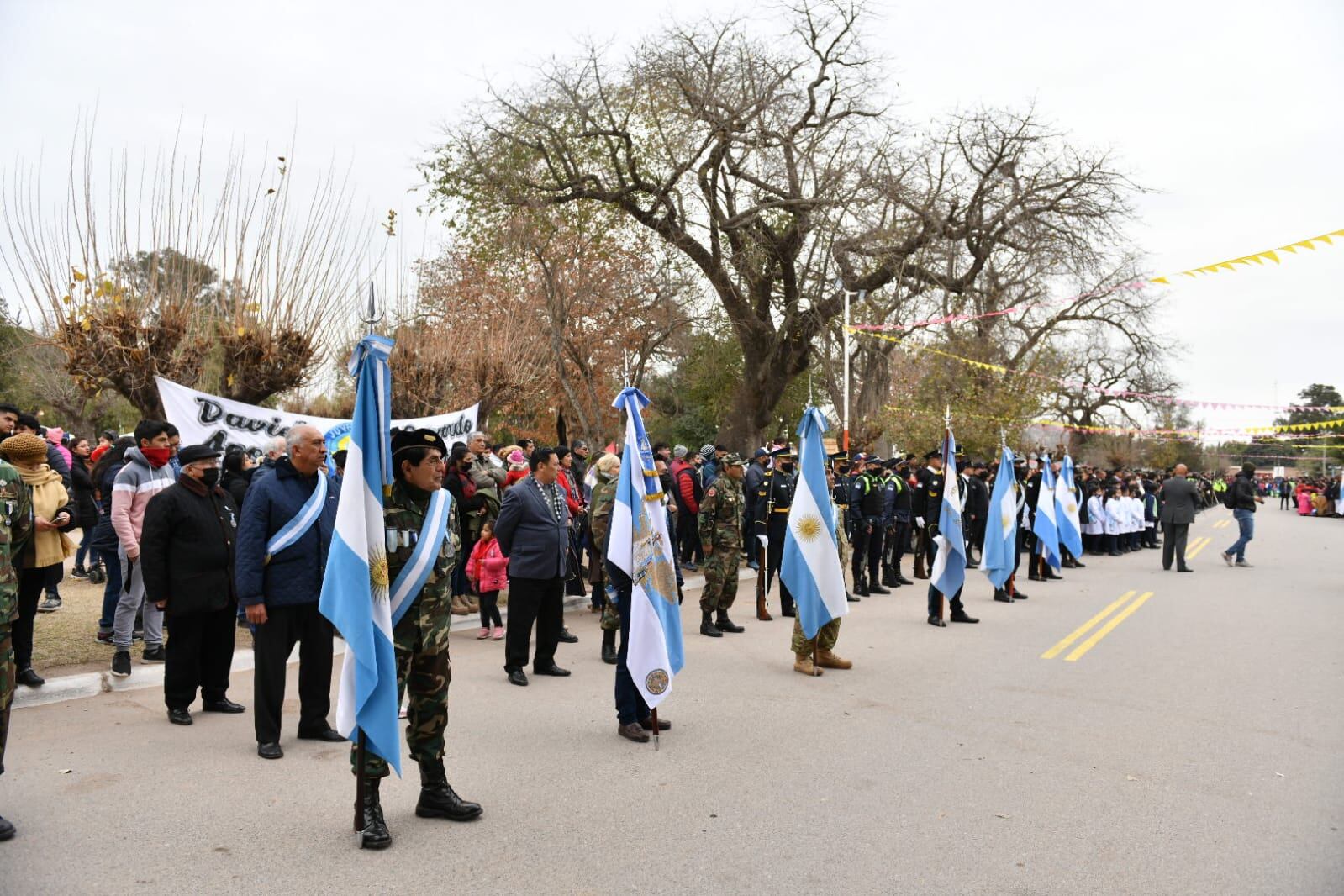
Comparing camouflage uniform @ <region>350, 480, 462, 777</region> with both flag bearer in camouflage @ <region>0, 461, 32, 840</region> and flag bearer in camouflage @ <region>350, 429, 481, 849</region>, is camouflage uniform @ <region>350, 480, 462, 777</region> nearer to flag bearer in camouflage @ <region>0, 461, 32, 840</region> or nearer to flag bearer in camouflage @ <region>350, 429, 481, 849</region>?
flag bearer in camouflage @ <region>350, 429, 481, 849</region>

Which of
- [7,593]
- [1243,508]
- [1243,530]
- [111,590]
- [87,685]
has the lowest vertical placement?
[87,685]

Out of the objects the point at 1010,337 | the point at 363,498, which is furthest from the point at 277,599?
the point at 1010,337

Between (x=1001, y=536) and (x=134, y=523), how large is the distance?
10100 millimetres

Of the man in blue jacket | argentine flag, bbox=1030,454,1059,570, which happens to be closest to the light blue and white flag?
argentine flag, bbox=1030,454,1059,570

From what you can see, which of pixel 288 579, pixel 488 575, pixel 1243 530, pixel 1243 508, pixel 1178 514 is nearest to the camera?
pixel 288 579

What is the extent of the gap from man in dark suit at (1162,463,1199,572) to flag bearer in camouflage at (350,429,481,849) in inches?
661

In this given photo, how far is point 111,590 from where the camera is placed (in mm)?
8828

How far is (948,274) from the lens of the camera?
26.2m

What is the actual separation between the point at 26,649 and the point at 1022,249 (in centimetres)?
2125

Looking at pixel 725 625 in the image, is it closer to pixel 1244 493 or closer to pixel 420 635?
pixel 420 635

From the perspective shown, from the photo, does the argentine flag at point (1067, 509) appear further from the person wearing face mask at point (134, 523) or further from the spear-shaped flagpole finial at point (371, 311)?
the spear-shaped flagpole finial at point (371, 311)

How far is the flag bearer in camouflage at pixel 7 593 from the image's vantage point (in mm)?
4684

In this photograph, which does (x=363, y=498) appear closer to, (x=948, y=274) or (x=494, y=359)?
(x=494, y=359)

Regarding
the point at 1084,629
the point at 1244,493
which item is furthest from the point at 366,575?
the point at 1244,493
